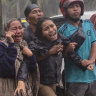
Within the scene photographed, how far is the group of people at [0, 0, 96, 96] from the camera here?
9.77ft

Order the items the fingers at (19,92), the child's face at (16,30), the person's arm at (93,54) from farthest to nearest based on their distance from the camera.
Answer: the person's arm at (93,54)
the child's face at (16,30)
the fingers at (19,92)

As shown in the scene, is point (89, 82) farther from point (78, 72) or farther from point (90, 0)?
point (90, 0)

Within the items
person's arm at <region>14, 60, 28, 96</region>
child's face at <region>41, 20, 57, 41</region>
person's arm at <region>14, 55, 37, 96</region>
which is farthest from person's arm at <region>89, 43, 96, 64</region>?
person's arm at <region>14, 60, 28, 96</region>

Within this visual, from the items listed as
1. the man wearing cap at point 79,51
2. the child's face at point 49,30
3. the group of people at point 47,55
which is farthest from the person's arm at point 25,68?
the man wearing cap at point 79,51

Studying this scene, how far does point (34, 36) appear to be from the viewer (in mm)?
3551

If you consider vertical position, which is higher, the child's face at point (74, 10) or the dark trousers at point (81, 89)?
the child's face at point (74, 10)

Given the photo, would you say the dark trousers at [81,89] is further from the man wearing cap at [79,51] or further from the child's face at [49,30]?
the child's face at [49,30]

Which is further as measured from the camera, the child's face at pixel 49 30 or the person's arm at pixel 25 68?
the child's face at pixel 49 30

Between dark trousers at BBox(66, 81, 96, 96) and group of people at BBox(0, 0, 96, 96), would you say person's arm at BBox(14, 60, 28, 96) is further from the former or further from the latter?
dark trousers at BBox(66, 81, 96, 96)

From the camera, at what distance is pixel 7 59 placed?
289 centimetres

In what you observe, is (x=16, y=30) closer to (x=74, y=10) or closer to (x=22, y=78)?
(x=22, y=78)

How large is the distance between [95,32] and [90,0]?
2457cm

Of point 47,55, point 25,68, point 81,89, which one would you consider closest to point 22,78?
point 25,68

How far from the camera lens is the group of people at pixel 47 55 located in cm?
298
